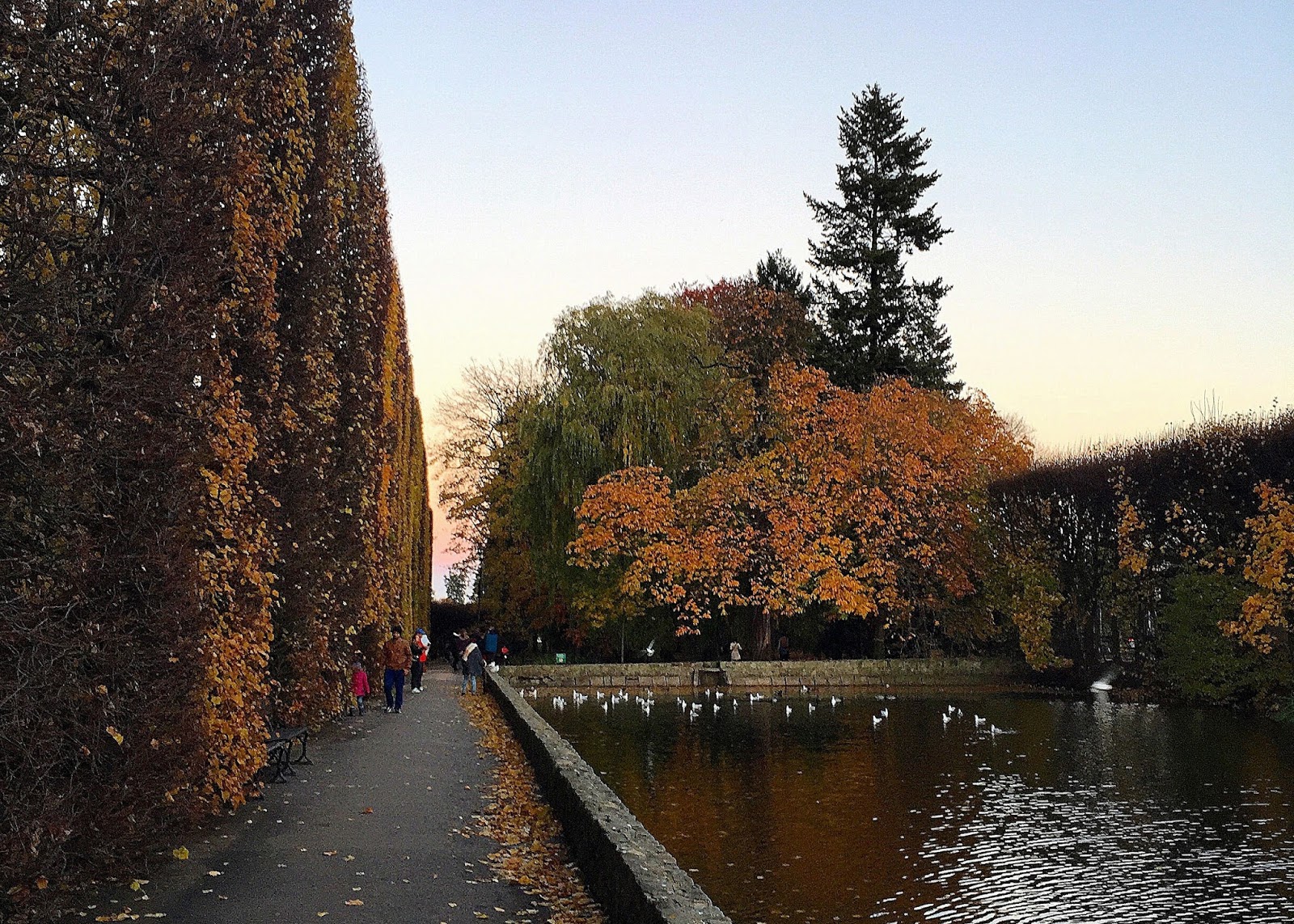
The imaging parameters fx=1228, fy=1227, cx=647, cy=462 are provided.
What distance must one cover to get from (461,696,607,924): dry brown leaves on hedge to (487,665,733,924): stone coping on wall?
11 centimetres

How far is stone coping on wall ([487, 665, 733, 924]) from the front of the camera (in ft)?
22.5

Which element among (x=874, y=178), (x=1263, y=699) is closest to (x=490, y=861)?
(x=1263, y=699)

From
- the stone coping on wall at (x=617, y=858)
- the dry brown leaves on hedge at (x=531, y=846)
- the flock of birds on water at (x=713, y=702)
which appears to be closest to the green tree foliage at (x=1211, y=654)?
the flock of birds on water at (x=713, y=702)

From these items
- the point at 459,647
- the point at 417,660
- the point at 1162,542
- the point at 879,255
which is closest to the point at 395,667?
the point at 417,660

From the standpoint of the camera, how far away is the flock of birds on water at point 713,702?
83.5 ft

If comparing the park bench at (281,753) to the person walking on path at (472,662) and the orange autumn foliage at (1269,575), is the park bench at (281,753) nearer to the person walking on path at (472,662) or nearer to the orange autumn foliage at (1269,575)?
the person walking on path at (472,662)

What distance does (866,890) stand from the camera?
10164 millimetres

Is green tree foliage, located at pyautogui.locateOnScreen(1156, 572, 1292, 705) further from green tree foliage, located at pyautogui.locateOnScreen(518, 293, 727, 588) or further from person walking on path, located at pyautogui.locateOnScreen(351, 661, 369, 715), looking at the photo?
person walking on path, located at pyautogui.locateOnScreen(351, 661, 369, 715)

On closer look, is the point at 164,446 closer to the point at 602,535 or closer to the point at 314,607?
the point at 314,607

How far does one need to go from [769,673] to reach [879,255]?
86.4ft

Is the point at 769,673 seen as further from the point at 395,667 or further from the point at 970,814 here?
the point at 970,814

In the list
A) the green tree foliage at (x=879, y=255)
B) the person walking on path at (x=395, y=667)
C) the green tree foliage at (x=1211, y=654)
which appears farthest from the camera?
the green tree foliage at (x=879, y=255)

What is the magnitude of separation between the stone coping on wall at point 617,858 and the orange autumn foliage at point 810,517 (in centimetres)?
2302

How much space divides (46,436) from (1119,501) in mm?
30083
